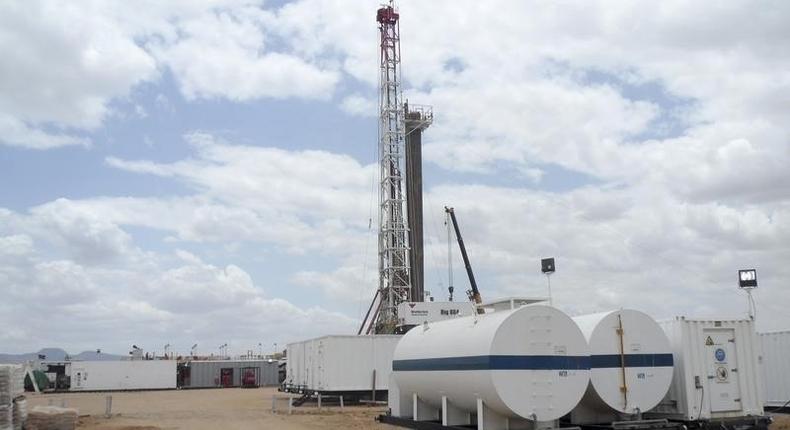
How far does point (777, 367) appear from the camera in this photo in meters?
25.8

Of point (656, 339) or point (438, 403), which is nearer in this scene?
point (656, 339)

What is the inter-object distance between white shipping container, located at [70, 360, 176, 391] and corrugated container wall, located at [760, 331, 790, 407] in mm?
48710

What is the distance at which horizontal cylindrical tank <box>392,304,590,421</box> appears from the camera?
17.1 metres

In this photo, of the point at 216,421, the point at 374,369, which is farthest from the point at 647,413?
the point at 374,369

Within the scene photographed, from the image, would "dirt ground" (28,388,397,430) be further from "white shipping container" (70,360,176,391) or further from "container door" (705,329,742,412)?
"white shipping container" (70,360,176,391)

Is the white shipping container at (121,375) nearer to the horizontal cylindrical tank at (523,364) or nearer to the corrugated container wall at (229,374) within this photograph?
the corrugated container wall at (229,374)

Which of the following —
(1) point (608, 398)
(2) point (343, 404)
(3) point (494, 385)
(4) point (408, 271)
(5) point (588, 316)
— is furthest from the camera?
(4) point (408, 271)

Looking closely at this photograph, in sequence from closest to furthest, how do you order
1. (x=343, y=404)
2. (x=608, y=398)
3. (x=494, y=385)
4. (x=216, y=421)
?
(x=494, y=385) → (x=608, y=398) → (x=216, y=421) → (x=343, y=404)

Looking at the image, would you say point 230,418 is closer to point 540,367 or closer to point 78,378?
point 540,367

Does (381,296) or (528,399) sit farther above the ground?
(381,296)

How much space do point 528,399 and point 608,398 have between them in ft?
8.91

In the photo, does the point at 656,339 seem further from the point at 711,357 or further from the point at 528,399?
the point at 528,399

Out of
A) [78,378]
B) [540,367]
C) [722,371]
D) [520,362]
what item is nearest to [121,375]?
[78,378]

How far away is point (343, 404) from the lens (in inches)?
1406
